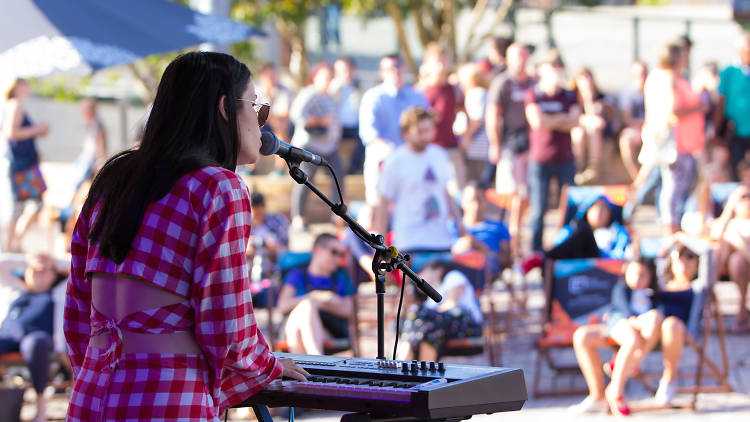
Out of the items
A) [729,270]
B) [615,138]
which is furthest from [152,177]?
[615,138]

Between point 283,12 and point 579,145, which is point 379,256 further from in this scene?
point 283,12

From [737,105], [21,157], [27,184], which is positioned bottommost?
[27,184]

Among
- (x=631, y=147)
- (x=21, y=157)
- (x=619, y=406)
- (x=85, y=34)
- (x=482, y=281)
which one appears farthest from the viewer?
(x=631, y=147)

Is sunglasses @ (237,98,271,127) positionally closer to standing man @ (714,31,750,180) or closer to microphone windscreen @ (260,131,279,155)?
microphone windscreen @ (260,131,279,155)

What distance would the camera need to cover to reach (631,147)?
14.8m

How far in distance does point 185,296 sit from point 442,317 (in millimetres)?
4380

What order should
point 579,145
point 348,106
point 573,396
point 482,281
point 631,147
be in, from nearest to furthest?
point 573,396 → point 482,281 → point 348,106 → point 631,147 → point 579,145

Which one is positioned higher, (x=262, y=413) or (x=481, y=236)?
(x=481, y=236)

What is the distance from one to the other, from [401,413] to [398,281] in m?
5.37

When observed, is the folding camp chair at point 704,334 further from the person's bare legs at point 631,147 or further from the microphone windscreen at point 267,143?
the person's bare legs at point 631,147

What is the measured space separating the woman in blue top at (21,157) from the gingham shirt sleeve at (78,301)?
849cm

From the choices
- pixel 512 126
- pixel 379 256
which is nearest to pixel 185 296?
pixel 379 256

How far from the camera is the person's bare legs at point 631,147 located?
14688mm

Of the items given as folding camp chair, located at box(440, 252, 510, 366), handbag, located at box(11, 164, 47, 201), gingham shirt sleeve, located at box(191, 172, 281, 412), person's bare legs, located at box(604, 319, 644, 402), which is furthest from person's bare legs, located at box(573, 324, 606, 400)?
handbag, located at box(11, 164, 47, 201)
